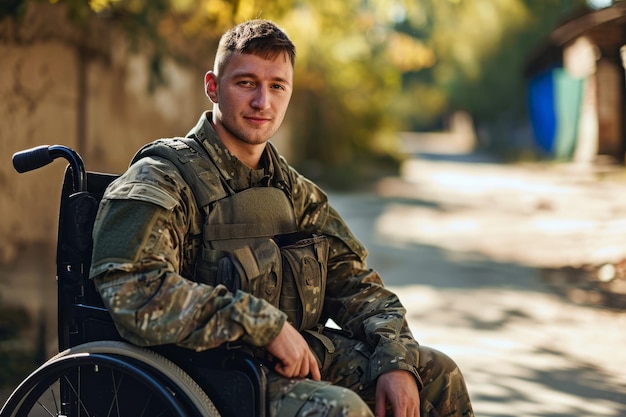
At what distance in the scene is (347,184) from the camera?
1594cm

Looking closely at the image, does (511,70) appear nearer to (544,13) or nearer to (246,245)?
(544,13)

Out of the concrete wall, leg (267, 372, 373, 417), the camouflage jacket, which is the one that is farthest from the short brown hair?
the concrete wall

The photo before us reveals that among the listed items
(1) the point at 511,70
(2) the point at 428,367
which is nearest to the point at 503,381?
(2) the point at 428,367

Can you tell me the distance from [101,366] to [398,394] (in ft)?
2.56

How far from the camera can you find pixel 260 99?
91.4 inches

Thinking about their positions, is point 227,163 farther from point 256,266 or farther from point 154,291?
point 154,291

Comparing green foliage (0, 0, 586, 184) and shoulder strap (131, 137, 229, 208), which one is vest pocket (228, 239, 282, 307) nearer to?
shoulder strap (131, 137, 229, 208)

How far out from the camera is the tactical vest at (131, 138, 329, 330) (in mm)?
2207

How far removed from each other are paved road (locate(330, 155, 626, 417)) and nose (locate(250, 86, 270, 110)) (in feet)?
7.12

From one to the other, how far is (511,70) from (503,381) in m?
24.6

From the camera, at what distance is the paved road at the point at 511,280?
440 centimetres

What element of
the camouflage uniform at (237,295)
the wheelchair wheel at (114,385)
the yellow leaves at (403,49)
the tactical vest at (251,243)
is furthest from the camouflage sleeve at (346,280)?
the yellow leaves at (403,49)

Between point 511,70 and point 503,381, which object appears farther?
point 511,70

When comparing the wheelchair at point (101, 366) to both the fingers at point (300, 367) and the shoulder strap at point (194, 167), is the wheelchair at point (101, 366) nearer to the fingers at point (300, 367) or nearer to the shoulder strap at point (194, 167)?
the fingers at point (300, 367)
